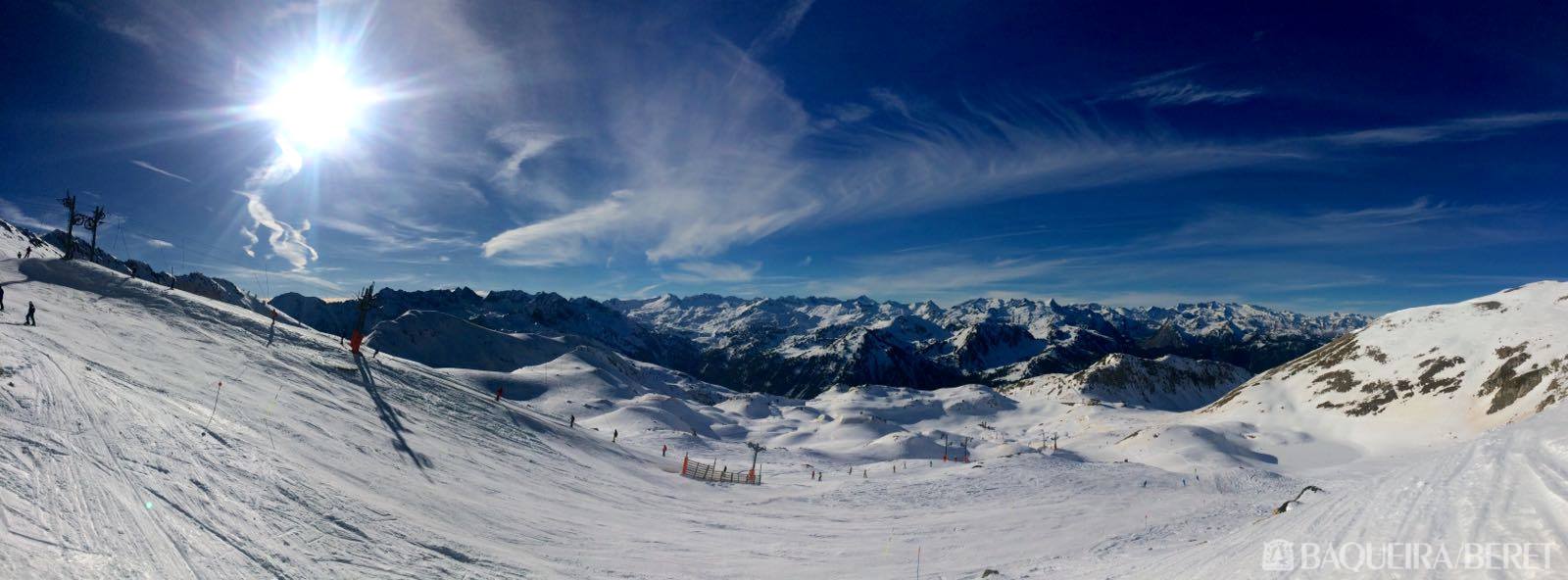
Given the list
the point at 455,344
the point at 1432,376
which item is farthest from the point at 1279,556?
the point at 455,344

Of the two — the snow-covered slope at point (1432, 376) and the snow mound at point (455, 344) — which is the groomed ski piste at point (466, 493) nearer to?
the snow-covered slope at point (1432, 376)

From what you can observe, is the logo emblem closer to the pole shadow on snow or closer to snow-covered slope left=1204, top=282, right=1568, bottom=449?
the pole shadow on snow

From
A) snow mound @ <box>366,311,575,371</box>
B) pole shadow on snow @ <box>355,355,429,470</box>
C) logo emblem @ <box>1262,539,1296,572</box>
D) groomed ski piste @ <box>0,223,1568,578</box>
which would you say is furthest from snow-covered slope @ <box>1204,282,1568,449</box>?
snow mound @ <box>366,311,575,371</box>

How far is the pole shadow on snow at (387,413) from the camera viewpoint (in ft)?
63.6

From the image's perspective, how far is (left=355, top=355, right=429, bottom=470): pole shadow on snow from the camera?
1938 cm

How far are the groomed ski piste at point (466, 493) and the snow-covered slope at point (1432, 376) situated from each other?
51318 millimetres

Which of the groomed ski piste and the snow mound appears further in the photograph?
the snow mound

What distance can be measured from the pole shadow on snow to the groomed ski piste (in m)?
0.17

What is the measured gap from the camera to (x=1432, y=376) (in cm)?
7462

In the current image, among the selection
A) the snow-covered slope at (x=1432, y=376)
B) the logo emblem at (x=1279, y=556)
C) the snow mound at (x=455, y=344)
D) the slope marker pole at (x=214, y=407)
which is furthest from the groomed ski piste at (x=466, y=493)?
the snow mound at (x=455, y=344)

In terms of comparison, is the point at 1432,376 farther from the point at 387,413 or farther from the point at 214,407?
the point at 214,407

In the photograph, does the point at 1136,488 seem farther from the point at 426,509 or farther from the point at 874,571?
the point at 426,509

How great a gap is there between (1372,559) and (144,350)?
35.7 meters

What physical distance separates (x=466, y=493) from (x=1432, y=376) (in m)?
113
